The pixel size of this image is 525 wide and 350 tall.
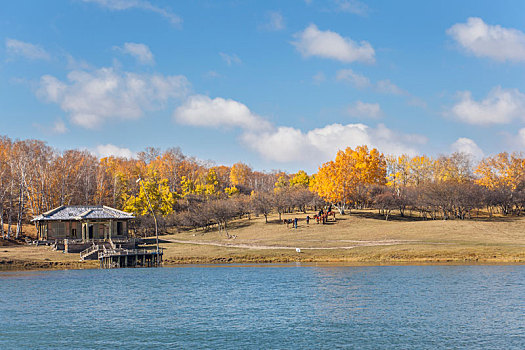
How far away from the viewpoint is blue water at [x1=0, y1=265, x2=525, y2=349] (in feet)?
101

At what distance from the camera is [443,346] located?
28.6 metres

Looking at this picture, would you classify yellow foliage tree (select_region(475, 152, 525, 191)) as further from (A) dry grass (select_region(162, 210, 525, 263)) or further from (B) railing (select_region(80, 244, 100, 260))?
(B) railing (select_region(80, 244, 100, 260))

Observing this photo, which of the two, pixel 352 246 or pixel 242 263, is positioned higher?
pixel 352 246

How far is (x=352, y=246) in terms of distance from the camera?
250 feet

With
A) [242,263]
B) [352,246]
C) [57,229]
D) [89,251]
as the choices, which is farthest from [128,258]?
[352,246]

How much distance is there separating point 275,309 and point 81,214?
209 ft

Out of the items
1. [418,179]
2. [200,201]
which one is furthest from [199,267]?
[418,179]

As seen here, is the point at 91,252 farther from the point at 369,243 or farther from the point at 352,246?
the point at 369,243

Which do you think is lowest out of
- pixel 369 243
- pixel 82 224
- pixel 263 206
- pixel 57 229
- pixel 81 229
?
pixel 369 243

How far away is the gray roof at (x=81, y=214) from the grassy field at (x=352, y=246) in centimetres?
708

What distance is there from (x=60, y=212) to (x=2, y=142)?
7806cm

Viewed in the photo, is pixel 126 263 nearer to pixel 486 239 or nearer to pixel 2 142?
pixel 486 239

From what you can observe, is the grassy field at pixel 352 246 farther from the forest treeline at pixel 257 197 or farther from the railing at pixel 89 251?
the forest treeline at pixel 257 197

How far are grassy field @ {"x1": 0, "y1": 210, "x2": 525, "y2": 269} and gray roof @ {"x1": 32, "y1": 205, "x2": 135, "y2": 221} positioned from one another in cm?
708
